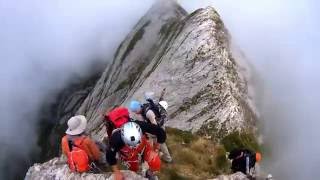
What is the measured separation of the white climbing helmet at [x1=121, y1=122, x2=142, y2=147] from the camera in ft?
69.2

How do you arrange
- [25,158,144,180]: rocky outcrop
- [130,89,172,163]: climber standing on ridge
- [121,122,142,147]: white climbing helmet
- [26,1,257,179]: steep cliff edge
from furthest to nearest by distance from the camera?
[26,1,257,179]: steep cliff edge
[130,89,172,163]: climber standing on ridge
[25,158,144,180]: rocky outcrop
[121,122,142,147]: white climbing helmet

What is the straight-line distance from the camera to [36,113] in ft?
404

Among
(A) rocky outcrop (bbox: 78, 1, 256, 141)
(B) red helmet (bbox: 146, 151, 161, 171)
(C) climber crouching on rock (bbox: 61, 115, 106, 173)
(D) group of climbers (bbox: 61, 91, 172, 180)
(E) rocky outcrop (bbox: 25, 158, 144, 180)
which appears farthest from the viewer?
(A) rocky outcrop (bbox: 78, 1, 256, 141)

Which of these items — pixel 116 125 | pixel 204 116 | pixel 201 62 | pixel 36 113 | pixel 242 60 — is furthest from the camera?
pixel 36 113

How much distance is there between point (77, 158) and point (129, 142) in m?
3.56

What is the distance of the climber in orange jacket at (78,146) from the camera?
23.2 m

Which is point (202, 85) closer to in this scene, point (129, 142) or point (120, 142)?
point (120, 142)

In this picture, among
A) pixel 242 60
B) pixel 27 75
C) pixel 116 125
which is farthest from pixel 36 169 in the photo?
pixel 27 75

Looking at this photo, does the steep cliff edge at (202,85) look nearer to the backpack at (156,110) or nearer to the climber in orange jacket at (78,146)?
the climber in orange jacket at (78,146)

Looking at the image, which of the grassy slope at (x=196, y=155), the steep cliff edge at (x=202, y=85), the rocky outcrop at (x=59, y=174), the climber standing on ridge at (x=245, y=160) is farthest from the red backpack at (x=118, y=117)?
the climber standing on ridge at (x=245, y=160)

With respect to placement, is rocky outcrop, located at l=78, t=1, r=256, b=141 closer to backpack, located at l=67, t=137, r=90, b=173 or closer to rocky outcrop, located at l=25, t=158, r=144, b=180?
rocky outcrop, located at l=25, t=158, r=144, b=180

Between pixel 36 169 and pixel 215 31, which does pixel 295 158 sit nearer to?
pixel 215 31

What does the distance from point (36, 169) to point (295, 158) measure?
21.1 meters

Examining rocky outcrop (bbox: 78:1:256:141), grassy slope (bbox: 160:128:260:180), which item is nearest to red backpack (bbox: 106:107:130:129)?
grassy slope (bbox: 160:128:260:180)
